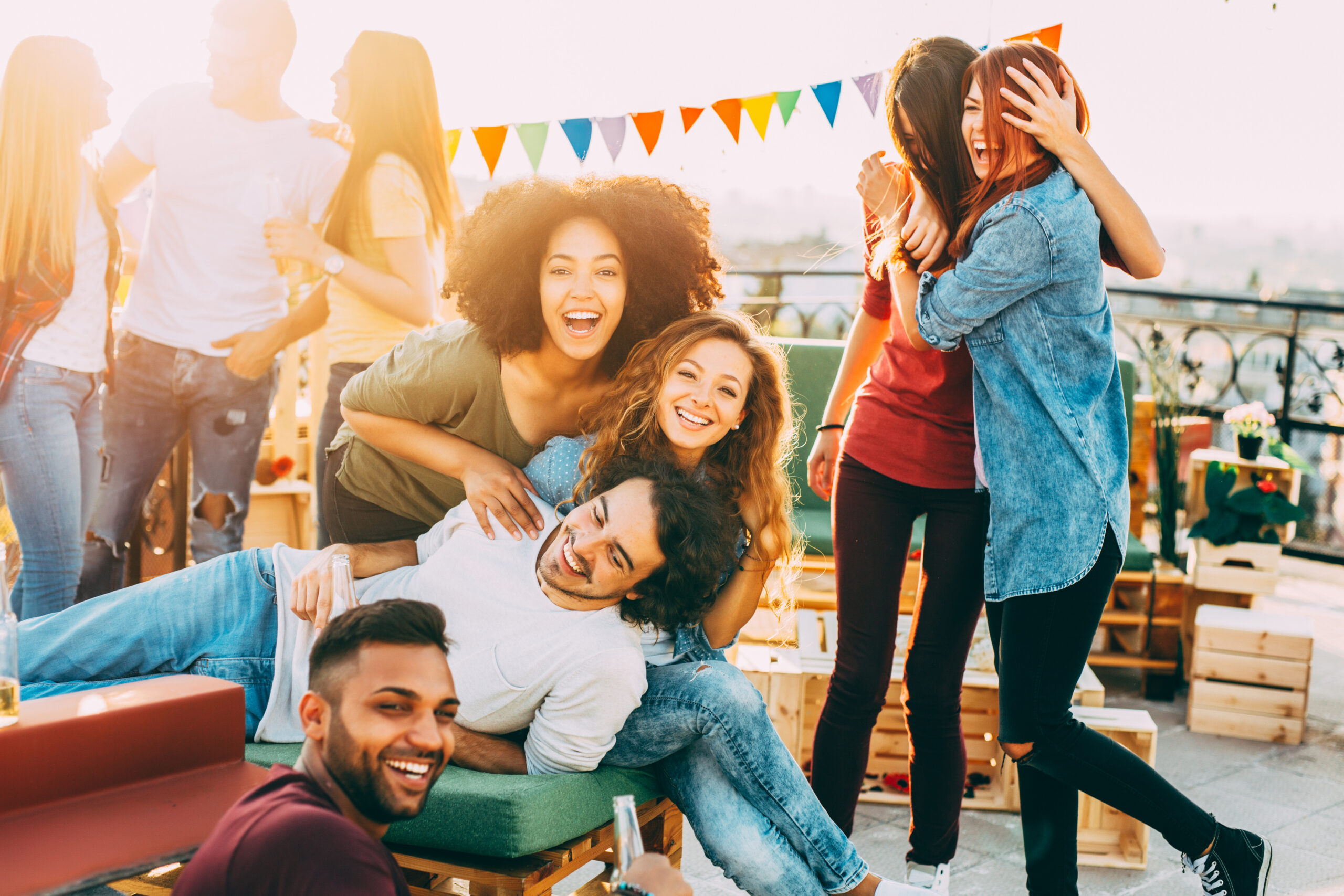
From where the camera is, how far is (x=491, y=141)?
3.85m

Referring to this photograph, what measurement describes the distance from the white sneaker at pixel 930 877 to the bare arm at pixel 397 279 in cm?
175

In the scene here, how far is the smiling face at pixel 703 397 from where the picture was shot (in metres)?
1.93

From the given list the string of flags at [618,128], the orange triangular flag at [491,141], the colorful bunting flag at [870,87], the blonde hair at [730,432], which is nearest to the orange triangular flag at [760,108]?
the string of flags at [618,128]

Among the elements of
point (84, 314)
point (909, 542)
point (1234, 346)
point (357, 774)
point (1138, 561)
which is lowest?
point (1138, 561)

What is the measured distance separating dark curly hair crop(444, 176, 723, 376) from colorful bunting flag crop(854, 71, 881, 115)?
1404 millimetres

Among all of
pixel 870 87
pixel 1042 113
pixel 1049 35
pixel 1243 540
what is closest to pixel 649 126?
pixel 870 87

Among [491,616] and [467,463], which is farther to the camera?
[467,463]

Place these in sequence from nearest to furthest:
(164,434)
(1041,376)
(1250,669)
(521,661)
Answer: (521,661)
(1041,376)
(164,434)
(1250,669)

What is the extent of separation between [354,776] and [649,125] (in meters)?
3.04

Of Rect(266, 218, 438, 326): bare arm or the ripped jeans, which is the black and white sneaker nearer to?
Rect(266, 218, 438, 326): bare arm

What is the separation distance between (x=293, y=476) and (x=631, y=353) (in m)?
2.62

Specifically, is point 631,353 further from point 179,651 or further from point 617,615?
point 179,651

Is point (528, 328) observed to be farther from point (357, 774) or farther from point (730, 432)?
point (357, 774)

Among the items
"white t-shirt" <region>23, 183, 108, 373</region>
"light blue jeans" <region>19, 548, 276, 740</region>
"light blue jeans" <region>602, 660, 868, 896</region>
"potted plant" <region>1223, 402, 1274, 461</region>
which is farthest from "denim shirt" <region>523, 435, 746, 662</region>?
"potted plant" <region>1223, 402, 1274, 461</region>
